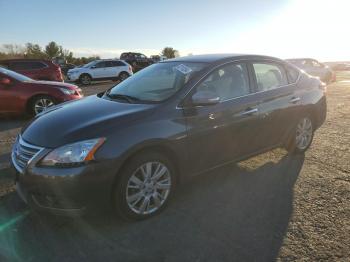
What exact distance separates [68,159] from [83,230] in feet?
2.50

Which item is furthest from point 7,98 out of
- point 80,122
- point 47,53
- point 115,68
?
point 47,53

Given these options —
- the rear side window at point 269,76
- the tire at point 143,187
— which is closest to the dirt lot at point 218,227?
the tire at point 143,187

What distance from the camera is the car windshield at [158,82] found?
13.5 ft

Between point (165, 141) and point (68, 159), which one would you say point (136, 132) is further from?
point (68, 159)

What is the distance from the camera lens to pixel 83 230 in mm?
3424

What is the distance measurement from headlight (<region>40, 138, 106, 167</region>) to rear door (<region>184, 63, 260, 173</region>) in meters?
1.13

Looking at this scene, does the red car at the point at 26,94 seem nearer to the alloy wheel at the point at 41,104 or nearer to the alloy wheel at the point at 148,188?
the alloy wheel at the point at 41,104

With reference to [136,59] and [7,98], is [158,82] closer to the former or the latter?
[7,98]

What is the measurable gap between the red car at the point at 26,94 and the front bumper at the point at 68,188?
6.13m

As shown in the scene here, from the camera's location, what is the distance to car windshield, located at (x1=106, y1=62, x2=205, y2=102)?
4105 mm

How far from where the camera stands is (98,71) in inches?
929

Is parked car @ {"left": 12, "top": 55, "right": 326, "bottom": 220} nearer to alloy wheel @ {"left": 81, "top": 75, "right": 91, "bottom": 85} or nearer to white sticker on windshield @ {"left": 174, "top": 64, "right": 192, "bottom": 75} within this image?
white sticker on windshield @ {"left": 174, "top": 64, "right": 192, "bottom": 75}

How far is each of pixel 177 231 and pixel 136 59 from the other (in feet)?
112

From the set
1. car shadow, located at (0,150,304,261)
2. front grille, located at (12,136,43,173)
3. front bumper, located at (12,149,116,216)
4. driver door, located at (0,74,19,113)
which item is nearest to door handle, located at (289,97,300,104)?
car shadow, located at (0,150,304,261)
